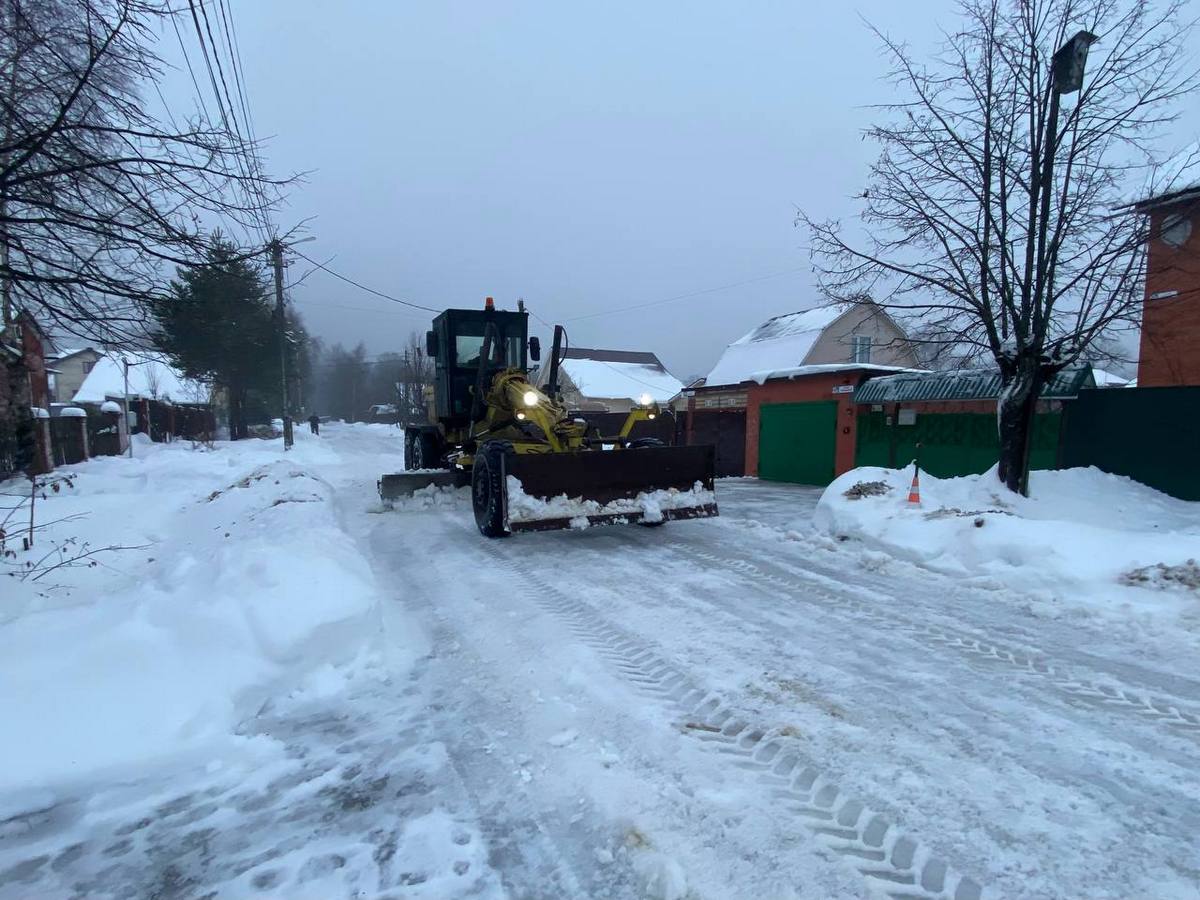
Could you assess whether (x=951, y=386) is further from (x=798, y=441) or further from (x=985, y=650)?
(x=985, y=650)

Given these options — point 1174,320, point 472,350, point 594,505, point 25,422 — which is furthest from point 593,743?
point 1174,320

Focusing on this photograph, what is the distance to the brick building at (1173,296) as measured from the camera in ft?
30.9

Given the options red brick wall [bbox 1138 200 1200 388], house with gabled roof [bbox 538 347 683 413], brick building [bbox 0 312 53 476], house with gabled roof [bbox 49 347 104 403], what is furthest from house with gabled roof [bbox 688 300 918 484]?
house with gabled roof [bbox 49 347 104 403]

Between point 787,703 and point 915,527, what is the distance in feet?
16.0

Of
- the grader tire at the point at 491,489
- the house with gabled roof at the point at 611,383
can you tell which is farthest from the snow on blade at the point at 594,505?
the house with gabled roof at the point at 611,383

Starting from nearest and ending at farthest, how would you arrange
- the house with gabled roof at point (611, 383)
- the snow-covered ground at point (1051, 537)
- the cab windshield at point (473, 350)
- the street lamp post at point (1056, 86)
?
the snow-covered ground at point (1051, 537), the street lamp post at point (1056, 86), the cab windshield at point (473, 350), the house with gabled roof at point (611, 383)

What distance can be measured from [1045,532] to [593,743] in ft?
19.1

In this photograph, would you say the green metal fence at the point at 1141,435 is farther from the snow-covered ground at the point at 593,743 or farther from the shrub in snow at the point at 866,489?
the snow-covered ground at the point at 593,743

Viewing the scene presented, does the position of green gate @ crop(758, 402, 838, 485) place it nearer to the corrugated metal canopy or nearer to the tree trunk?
the corrugated metal canopy

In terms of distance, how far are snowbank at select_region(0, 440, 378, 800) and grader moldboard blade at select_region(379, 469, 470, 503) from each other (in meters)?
3.91

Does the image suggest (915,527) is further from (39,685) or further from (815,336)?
(815,336)

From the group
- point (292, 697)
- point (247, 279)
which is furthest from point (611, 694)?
point (247, 279)

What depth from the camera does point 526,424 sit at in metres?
9.52

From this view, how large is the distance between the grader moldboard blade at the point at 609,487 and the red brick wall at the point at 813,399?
25.7 ft
